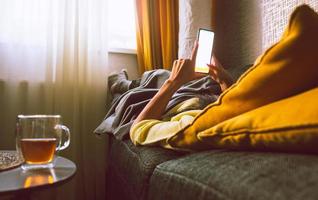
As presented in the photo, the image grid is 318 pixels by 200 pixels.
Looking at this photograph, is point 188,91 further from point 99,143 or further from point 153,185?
point 99,143

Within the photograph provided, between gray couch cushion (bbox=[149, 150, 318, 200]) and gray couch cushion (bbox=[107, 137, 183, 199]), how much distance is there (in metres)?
0.11

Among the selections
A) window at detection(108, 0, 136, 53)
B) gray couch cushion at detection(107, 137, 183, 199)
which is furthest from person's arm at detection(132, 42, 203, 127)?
window at detection(108, 0, 136, 53)

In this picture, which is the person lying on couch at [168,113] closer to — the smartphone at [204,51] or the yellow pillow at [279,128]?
the smartphone at [204,51]

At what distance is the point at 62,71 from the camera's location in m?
1.78

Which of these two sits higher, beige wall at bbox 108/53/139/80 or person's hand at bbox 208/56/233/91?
beige wall at bbox 108/53/139/80

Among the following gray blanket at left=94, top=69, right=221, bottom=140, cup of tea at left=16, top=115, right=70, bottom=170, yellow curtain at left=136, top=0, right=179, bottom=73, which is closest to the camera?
cup of tea at left=16, top=115, right=70, bottom=170

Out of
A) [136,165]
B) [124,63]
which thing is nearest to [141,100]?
[136,165]

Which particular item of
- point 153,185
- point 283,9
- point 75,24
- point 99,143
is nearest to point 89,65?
point 75,24

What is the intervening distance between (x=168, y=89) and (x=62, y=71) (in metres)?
0.87

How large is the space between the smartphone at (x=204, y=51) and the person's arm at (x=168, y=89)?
0.16 feet

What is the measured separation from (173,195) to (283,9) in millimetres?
1210

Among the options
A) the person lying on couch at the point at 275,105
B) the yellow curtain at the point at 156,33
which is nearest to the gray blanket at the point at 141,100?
the person lying on couch at the point at 275,105

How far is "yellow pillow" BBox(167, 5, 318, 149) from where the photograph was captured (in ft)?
1.71

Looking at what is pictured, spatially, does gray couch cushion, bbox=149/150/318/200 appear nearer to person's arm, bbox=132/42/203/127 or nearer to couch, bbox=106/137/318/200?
couch, bbox=106/137/318/200
